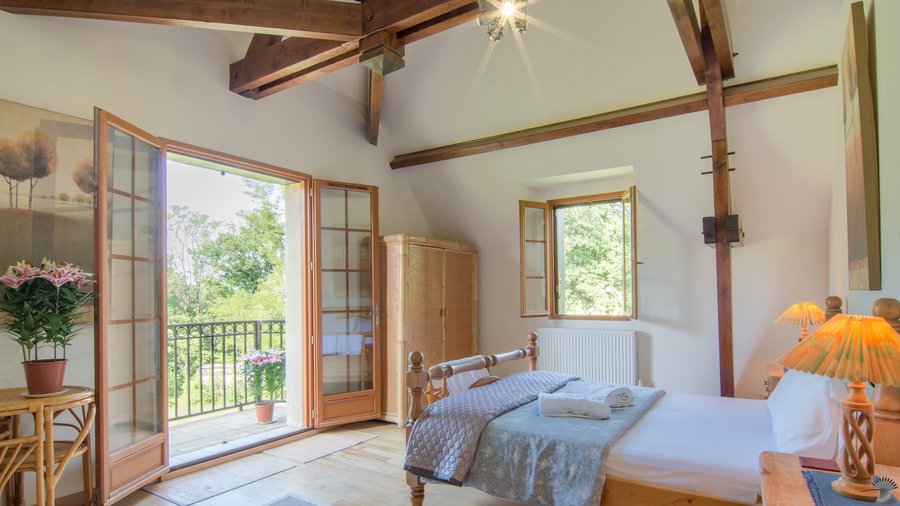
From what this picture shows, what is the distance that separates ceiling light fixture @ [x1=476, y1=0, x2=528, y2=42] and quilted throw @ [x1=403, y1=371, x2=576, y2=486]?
1874mm

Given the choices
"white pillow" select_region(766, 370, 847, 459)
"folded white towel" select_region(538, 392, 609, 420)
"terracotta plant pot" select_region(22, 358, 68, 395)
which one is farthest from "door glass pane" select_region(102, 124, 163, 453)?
"white pillow" select_region(766, 370, 847, 459)

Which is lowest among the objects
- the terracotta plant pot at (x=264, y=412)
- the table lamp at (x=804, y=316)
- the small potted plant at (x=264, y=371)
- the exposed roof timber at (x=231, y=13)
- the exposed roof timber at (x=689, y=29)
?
the terracotta plant pot at (x=264, y=412)

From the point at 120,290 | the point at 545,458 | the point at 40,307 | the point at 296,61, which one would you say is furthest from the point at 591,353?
the point at 40,307

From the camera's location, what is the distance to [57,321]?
8.07 feet

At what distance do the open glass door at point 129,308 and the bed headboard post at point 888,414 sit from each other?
11.0ft

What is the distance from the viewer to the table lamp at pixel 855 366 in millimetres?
1239

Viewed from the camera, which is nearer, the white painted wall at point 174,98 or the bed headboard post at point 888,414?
the bed headboard post at point 888,414

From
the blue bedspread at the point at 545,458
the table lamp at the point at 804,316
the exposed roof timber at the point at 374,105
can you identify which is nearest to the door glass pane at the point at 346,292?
the exposed roof timber at the point at 374,105

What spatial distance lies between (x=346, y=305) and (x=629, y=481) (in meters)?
3.17

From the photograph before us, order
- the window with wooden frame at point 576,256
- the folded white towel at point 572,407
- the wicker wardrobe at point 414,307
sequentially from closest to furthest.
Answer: the folded white towel at point 572,407 < the wicker wardrobe at point 414,307 < the window with wooden frame at point 576,256

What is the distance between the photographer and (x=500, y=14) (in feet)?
7.80

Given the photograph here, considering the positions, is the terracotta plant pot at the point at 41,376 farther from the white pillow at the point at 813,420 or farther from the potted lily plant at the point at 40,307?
the white pillow at the point at 813,420

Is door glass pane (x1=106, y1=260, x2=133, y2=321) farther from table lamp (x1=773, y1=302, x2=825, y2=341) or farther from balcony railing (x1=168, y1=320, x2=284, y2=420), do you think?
table lamp (x1=773, y1=302, x2=825, y2=341)

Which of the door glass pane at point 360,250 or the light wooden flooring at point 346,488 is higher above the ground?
the door glass pane at point 360,250
